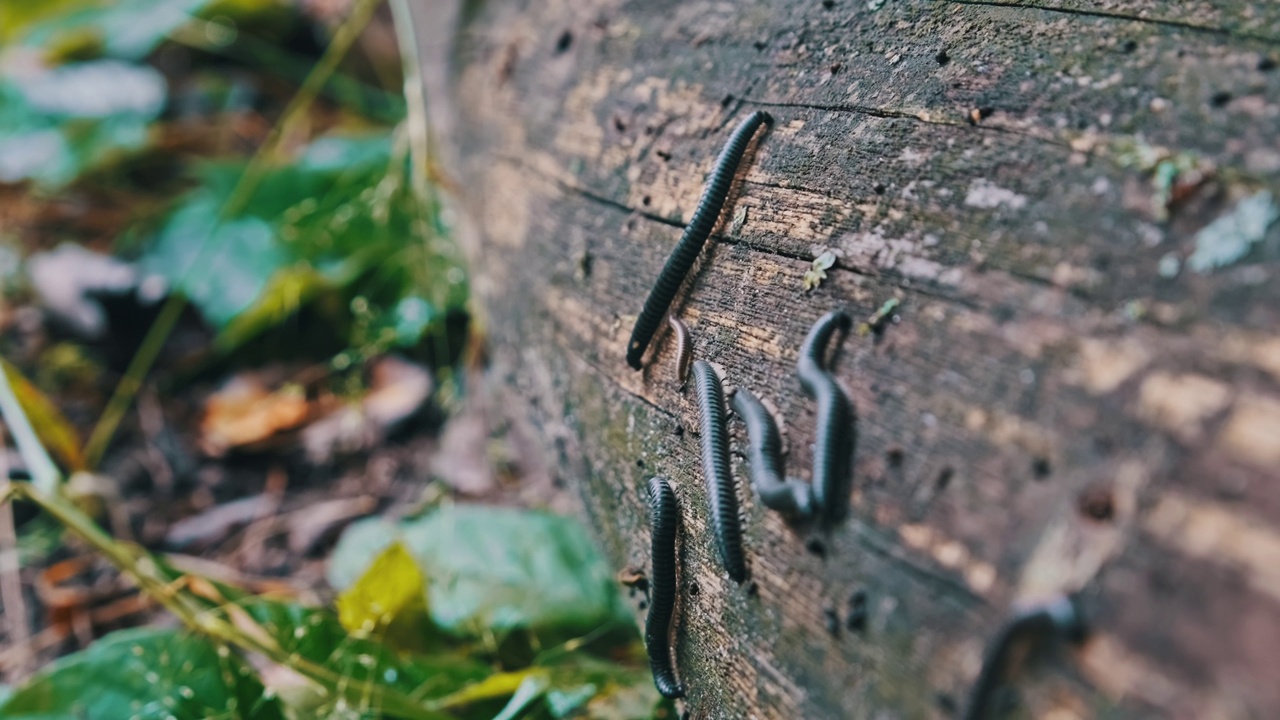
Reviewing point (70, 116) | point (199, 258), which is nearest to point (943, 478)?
point (199, 258)

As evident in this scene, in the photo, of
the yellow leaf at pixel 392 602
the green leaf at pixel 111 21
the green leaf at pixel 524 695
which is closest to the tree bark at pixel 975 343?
the green leaf at pixel 524 695

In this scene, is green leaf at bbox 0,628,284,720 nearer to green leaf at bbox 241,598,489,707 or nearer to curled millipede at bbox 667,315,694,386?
green leaf at bbox 241,598,489,707

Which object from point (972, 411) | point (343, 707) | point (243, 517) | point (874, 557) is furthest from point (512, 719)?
point (243, 517)

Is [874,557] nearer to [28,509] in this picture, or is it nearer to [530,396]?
[530,396]

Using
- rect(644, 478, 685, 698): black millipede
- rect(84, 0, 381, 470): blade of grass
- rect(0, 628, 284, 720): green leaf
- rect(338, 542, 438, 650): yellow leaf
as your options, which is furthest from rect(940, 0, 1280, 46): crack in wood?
rect(84, 0, 381, 470): blade of grass

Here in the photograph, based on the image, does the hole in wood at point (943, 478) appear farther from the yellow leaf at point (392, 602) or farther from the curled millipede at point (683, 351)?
the yellow leaf at point (392, 602)
